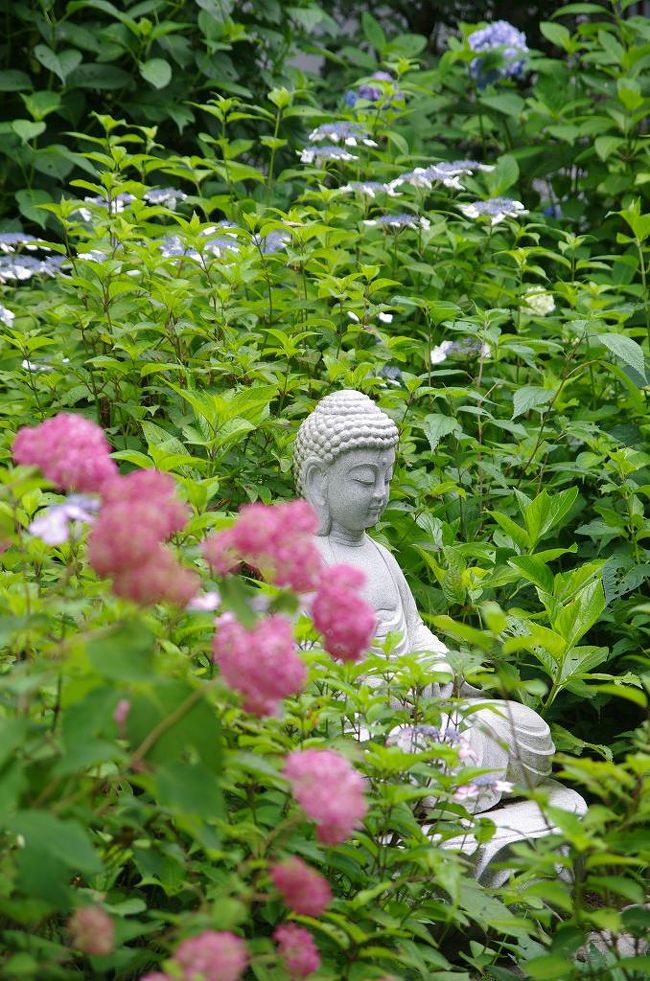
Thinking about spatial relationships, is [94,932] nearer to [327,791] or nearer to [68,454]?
[327,791]

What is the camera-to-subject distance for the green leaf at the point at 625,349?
11.5ft

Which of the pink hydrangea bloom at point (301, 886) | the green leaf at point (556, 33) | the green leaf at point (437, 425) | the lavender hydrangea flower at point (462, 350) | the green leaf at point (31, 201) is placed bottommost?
the green leaf at point (31, 201)

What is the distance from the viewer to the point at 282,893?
1563 mm

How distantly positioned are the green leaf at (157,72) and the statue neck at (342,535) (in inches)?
93.5

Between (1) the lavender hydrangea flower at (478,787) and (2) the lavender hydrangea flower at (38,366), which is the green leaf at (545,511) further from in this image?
(2) the lavender hydrangea flower at (38,366)

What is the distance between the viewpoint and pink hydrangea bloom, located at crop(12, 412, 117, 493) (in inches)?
61.9

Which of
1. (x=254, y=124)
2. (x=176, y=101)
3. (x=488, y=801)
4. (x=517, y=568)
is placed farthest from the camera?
(x=254, y=124)

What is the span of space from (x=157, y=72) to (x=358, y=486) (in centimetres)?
250

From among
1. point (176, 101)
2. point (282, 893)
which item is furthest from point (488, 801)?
point (176, 101)

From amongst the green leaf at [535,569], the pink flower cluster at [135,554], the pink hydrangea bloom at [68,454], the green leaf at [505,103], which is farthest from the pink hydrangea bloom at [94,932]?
the green leaf at [505,103]

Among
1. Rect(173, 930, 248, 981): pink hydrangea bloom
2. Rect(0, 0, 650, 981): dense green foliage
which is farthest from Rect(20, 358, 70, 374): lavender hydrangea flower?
Rect(173, 930, 248, 981): pink hydrangea bloom

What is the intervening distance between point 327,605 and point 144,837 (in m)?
0.52

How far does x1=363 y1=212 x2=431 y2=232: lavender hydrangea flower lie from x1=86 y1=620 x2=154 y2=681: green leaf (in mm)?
2818

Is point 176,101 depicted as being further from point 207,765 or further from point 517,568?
point 207,765
